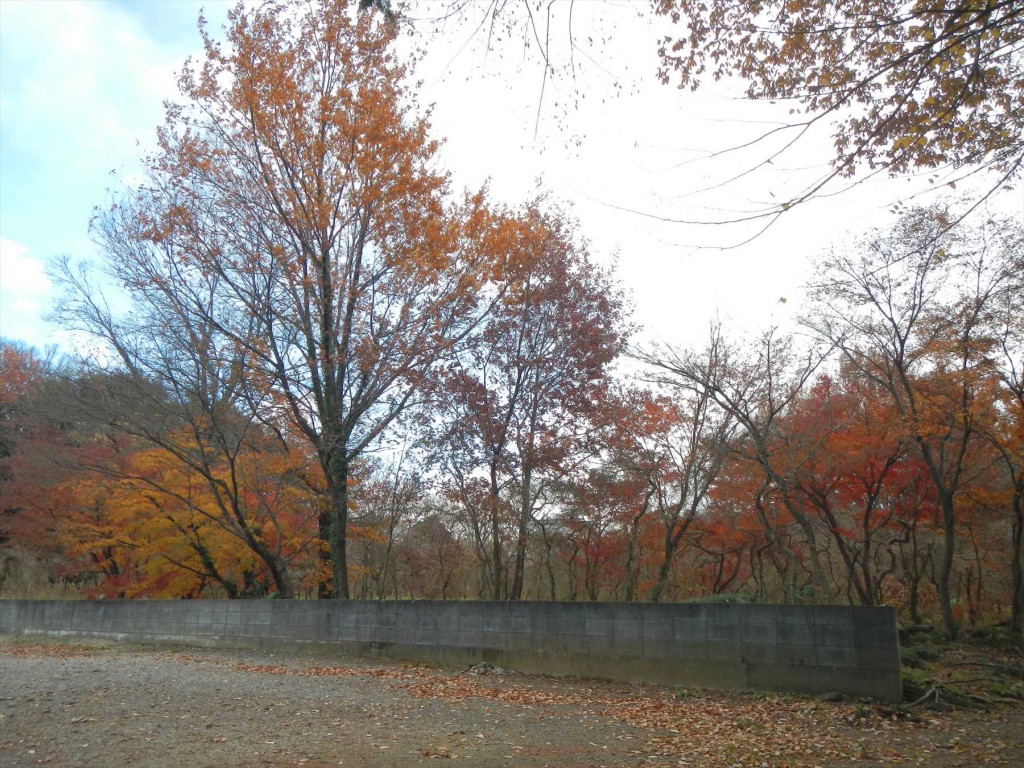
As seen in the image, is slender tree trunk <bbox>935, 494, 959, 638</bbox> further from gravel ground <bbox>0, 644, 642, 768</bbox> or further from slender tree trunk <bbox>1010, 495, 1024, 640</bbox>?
gravel ground <bbox>0, 644, 642, 768</bbox>

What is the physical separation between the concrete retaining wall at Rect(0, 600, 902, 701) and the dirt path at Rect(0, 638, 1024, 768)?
400 mm

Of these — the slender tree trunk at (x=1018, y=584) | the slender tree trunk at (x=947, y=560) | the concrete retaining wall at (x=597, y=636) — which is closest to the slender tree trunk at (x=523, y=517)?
the concrete retaining wall at (x=597, y=636)

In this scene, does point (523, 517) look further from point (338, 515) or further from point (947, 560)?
point (947, 560)

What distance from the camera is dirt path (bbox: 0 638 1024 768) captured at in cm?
570

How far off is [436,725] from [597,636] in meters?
4.03

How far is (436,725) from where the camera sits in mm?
7090

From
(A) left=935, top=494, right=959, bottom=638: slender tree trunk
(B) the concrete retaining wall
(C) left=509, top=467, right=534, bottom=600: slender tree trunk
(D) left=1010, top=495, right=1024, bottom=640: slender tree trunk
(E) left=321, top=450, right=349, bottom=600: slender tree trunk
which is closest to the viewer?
(B) the concrete retaining wall

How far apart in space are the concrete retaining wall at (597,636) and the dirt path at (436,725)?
0.40 m

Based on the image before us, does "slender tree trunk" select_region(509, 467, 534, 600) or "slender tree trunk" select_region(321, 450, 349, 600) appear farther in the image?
"slender tree trunk" select_region(509, 467, 534, 600)

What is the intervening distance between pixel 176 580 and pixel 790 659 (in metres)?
18.9

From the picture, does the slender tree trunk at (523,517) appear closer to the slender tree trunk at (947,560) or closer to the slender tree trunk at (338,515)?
the slender tree trunk at (338,515)

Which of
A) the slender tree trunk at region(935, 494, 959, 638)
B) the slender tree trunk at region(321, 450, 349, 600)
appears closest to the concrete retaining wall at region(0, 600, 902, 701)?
the slender tree trunk at region(321, 450, 349, 600)

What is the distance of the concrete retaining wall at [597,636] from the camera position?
8656 millimetres

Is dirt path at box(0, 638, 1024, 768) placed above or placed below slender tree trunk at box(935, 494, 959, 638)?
below
